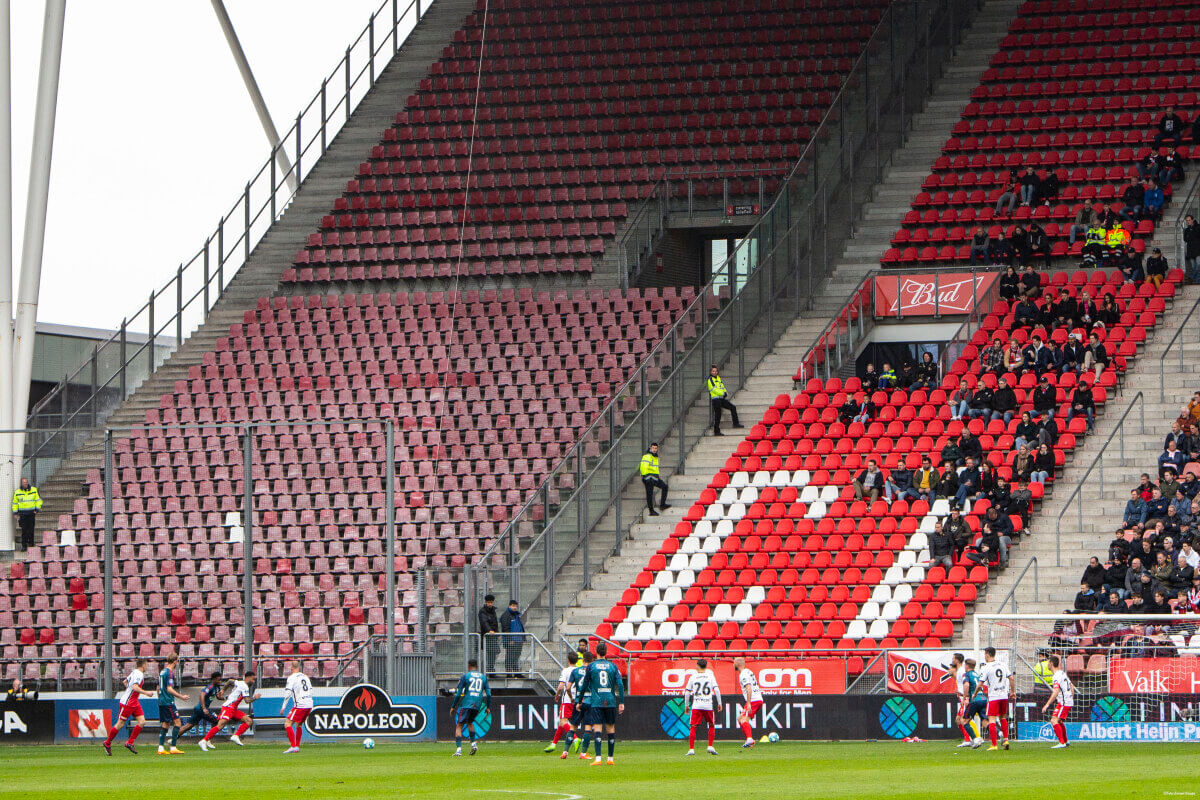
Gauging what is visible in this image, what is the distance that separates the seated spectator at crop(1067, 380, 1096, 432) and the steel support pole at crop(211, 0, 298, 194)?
800 inches

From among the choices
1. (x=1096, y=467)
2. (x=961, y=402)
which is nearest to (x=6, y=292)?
(x=961, y=402)

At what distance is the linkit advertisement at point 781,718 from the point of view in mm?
27547

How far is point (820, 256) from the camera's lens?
40.1m

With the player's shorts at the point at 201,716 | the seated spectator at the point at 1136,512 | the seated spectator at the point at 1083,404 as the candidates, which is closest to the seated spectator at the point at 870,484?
the seated spectator at the point at 1083,404

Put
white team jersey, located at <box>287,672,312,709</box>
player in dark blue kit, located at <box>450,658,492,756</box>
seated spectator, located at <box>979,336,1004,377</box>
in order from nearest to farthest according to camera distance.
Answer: player in dark blue kit, located at <box>450,658,492,756</box>, white team jersey, located at <box>287,672,312,709</box>, seated spectator, located at <box>979,336,1004,377</box>

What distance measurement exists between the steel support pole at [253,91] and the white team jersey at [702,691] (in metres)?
23.4

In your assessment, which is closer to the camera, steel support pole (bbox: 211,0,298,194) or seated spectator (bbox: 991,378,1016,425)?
seated spectator (bbox: 991,378,1016,425)

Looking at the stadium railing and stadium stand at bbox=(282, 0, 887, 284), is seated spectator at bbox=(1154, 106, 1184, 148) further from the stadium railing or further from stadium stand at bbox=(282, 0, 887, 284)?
stadium stand at bbox=(282, 0, 887, 284)

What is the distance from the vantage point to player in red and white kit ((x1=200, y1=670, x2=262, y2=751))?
28953 millimetres

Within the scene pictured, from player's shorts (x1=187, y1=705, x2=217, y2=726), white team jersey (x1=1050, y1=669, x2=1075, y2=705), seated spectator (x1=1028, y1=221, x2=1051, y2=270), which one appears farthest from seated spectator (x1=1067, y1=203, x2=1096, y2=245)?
player's shorts (x1=187, y1=705, x2=217, y2=726)

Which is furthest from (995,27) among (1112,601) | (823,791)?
(823,791)

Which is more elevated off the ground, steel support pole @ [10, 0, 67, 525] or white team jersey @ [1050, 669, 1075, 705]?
steel support pole @ [10, 0, 67, 525]

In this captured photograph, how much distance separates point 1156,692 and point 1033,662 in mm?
1882

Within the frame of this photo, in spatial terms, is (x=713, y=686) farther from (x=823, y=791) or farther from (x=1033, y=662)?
(x=823, y=791)
